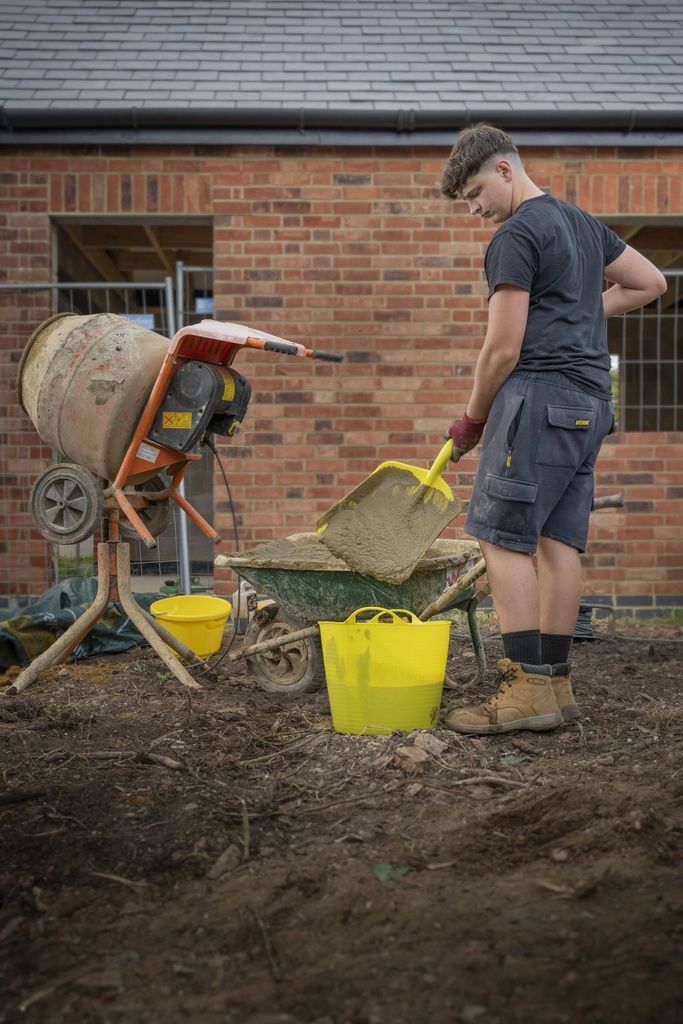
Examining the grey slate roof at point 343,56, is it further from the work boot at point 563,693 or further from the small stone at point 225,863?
the small stone at point 225,863

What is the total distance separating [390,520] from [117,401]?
127cm

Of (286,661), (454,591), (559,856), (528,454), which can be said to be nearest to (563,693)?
(454,591)

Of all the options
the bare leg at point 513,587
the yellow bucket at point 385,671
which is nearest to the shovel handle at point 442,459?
the bare leg at point 513,587

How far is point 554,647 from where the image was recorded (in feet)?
11.2

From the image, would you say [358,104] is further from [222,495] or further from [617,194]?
[222,495]

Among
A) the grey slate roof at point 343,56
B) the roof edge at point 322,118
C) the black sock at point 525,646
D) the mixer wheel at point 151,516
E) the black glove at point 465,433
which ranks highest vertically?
the grey slate roof at point 343,56

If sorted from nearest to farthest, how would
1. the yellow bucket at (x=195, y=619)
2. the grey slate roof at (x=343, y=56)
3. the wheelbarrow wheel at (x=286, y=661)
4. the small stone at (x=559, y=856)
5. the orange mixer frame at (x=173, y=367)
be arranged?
1. the small stone at (x=559, y=856)
2. the orange mixer frame at (x=173, y=367)
3. the wheelbarrow wheel at (x=286, y=661)
4. the yellow bucket at (x=195, y=619)
5. the grey slate roof at (x=343, y=56)

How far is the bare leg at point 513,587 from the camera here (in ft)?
10.4

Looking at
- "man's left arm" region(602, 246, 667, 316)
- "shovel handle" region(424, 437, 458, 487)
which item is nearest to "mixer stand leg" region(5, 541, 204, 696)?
"shovel handle" region(424, 437, 458, 487)

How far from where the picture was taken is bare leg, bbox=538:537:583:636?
10.9 feet

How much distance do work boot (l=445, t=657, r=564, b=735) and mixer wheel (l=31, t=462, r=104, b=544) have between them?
179cm

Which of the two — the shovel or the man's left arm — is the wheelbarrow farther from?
the man's left arm

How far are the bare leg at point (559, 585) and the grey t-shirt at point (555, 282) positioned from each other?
580mm

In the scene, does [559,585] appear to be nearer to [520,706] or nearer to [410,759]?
[520,706]
